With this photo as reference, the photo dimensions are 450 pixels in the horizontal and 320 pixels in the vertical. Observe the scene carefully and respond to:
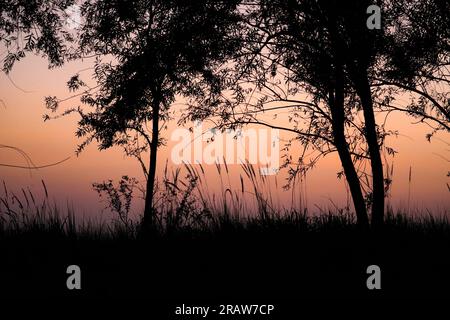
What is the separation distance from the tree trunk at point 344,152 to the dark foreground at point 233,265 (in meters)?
3.16

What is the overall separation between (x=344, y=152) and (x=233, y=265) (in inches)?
283

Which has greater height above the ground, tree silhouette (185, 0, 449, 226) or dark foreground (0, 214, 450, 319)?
tree silhouette (185, 0, 449, 226)

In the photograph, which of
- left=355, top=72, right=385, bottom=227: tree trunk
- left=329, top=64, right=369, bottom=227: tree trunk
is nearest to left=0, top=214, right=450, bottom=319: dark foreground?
left=355, top=72, right=385, bottom=227: tree trunk

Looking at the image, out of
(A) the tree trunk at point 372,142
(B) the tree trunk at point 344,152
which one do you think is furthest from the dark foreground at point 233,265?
(B) the tree trunk at point 344,152

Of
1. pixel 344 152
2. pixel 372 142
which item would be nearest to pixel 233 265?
pixel 372 142

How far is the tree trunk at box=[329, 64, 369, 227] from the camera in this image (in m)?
12.6

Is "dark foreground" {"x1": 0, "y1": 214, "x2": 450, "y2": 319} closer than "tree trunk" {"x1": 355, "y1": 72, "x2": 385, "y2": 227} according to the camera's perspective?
Yes

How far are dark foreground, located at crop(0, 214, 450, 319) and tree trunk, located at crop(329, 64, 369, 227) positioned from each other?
3160 mm

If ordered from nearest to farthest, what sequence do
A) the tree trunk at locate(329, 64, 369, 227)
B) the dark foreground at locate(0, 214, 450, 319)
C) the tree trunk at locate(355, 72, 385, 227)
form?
the dark foreground at locate(0, 214, 450, 319), the tree trunk at locate(355, 72, 385, 227), the tree trunk at locate(329, 64, 369, 227)

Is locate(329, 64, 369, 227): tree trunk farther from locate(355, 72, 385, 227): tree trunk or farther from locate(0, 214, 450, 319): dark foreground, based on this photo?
locate(0, 214, 450, 319): dark foreground

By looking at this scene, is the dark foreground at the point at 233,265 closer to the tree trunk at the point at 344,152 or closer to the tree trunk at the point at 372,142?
the tree trunk at the point at 372,142

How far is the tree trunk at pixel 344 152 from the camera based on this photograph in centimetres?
1264

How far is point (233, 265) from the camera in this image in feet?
24.5
